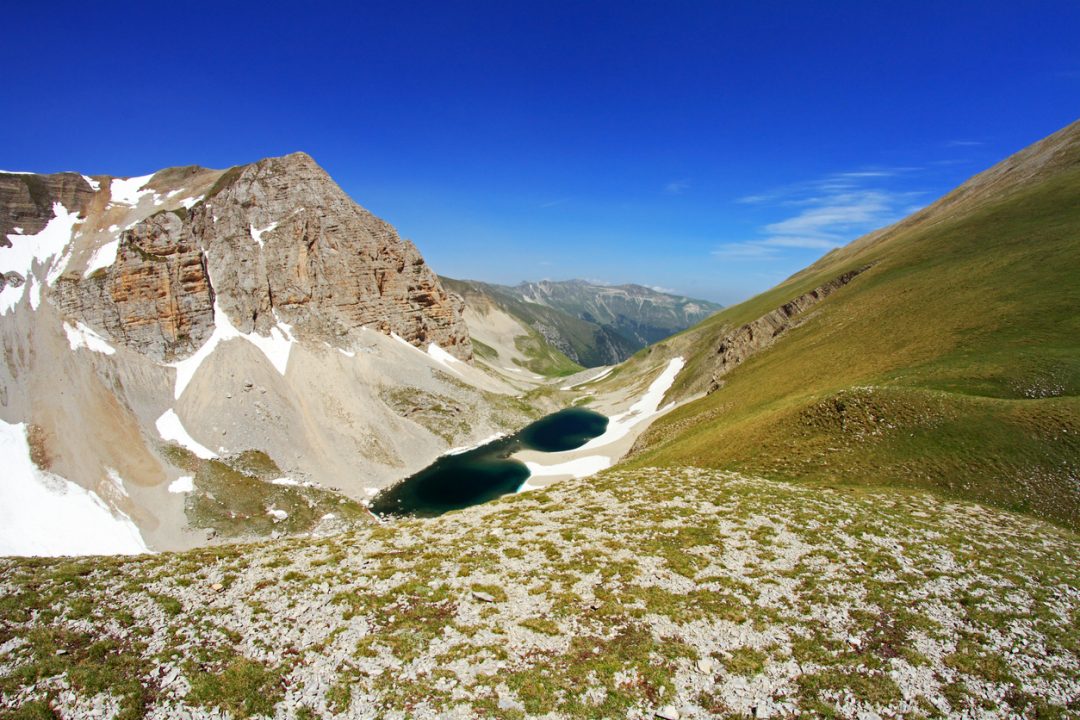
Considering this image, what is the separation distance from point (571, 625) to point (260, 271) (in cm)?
10271

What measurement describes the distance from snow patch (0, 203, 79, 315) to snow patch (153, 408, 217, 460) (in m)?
25.7

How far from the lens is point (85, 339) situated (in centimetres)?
7250

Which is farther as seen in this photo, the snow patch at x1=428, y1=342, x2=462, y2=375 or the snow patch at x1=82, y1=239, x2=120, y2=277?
the snow patch at x1=428, y1=342, x2=462, y2=375

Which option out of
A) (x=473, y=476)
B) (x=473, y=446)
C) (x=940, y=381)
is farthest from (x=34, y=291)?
(x=940, y=381)

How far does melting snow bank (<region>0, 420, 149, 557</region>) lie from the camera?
47094 millimetres

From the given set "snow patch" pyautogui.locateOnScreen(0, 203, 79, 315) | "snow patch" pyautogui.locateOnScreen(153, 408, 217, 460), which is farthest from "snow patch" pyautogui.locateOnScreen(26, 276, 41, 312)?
"snow patch" pyautogui.locateOnScreen(153, 408, 217, 460)

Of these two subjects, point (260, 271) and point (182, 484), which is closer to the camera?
point (182, 484)

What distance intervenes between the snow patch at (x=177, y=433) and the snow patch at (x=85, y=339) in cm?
1430

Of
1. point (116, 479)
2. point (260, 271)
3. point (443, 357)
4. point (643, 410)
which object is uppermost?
point (260, 271)

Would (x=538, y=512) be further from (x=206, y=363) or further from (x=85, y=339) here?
(x=85, y=339)

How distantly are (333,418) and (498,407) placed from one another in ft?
134

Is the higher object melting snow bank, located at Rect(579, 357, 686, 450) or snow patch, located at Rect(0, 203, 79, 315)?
snow patch, located at Rect(0, 203, 79, 315)

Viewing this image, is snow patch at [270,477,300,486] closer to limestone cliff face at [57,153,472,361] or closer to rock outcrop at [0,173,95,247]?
limestone cliff face at [57,153,472,361]

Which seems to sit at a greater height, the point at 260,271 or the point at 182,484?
the point at 260,271
